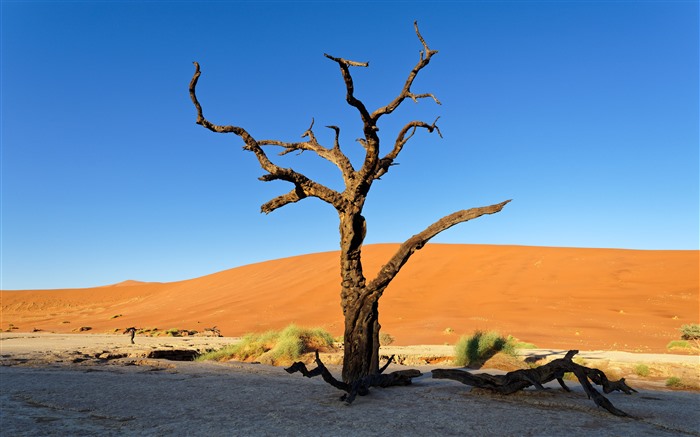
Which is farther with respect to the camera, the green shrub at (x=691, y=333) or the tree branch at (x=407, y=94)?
the green shrub at (x=691, y=333)

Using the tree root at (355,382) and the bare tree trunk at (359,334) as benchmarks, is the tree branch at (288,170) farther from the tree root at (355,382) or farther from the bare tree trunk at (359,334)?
the tree root at (355,382)

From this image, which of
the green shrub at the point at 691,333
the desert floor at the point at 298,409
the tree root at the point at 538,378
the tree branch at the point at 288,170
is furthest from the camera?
the green shrub at the point at 691,333

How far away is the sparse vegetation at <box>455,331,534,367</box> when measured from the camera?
11039mm

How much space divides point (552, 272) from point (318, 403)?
37.2 m

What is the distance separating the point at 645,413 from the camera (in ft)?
16.7

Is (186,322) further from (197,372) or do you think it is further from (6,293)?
(6,293)

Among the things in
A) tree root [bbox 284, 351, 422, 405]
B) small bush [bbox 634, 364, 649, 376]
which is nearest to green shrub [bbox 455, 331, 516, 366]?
small bush [bbox 634, 364, 649, 376]

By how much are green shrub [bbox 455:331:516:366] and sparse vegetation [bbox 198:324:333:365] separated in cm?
377

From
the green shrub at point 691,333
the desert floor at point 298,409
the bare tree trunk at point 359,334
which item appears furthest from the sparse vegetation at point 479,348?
the green shrub at point 691,333

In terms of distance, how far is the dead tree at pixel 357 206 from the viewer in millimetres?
6590

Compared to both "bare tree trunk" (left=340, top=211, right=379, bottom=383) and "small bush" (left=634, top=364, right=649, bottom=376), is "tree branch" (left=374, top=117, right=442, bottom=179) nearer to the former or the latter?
"bare tree trunk" (left=340, top=211, right=379, bottom=383)

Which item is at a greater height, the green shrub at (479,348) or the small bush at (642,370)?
the green shrub at (479,348)

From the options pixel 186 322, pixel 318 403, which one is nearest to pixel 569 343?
pixel 318 403

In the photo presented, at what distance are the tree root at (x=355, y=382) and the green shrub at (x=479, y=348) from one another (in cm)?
476
